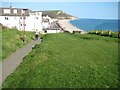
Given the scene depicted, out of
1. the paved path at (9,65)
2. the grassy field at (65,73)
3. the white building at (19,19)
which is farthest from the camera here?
the white building at (19,19)

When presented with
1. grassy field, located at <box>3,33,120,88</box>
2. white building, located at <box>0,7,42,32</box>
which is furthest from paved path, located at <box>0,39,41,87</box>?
white building, located at <box>0,7,42,32</box>

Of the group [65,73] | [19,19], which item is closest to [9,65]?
[65,73]

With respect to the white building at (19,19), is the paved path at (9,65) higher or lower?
lower

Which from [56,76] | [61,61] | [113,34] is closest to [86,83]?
[56,76]

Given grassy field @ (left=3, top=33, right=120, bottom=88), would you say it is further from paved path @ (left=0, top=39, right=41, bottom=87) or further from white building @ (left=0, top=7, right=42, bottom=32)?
white building @ (left=0, top=7, right=42, bottom=32)

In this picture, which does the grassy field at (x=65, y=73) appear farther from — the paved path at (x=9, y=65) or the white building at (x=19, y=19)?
the white building at (x=19, y=19)

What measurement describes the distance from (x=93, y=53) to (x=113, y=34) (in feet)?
109

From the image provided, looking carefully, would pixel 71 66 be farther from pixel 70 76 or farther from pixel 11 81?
pixel 11 81

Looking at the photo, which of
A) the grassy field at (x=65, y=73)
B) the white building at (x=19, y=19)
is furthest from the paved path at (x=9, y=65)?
the white building at (x=19, y=19)

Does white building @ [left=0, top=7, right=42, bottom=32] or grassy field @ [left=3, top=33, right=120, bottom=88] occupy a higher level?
white building @ [left=0, top=7, right=42, bottom=32]

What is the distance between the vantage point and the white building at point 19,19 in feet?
321

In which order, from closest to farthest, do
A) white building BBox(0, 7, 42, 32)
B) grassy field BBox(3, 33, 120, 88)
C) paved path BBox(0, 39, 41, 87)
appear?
grassy field BBox(3, 33, 120, 88)
paved path BBox(0, 39, 41, 87)
white building BBox(0, 7, 42, 32)

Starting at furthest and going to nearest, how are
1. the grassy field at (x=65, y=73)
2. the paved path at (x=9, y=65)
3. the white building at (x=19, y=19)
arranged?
the white building at (x=19, y=19), the paved path at (x=9, y=65), the grassy field at (x=65, y=73)

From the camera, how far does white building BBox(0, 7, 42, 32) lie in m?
97.8
